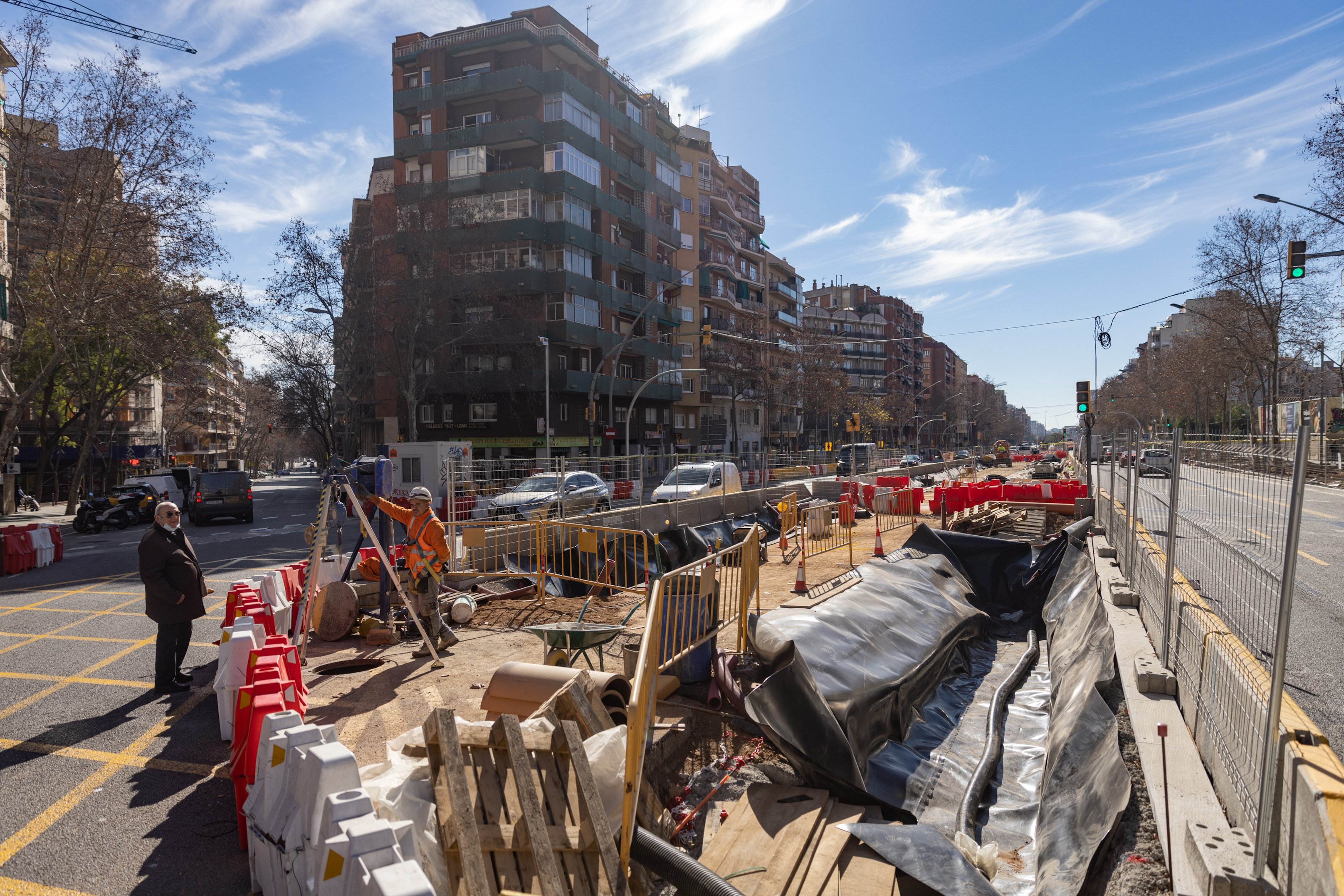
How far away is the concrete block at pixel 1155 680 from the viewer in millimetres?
5520

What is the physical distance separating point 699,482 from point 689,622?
51.6 ft

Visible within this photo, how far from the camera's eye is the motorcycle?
23.4m

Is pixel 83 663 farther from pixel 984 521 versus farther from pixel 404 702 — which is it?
pixel 984 521

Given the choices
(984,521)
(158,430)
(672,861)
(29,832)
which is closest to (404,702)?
(29,832)

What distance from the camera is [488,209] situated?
4266 cm

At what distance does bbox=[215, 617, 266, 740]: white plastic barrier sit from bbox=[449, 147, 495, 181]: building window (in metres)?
41.4

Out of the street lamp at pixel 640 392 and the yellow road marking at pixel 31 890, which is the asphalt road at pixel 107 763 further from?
the street lamp at pixel 640 392

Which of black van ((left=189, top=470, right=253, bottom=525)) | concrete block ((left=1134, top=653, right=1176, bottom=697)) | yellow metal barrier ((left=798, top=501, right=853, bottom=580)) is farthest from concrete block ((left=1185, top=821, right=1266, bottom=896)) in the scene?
black van ((left=189, top=470, right=253, bottom=525))

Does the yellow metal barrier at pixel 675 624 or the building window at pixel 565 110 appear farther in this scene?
the building window at pixel 565 110

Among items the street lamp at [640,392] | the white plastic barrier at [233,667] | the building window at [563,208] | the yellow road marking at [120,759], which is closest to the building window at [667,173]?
the building window at [563,208]

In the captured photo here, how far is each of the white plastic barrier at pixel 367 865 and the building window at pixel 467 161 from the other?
4459cm

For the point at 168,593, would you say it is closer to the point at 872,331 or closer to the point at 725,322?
the point at 725,322

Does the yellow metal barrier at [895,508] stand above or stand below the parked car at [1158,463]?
below

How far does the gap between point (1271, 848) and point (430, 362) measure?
130 feet
